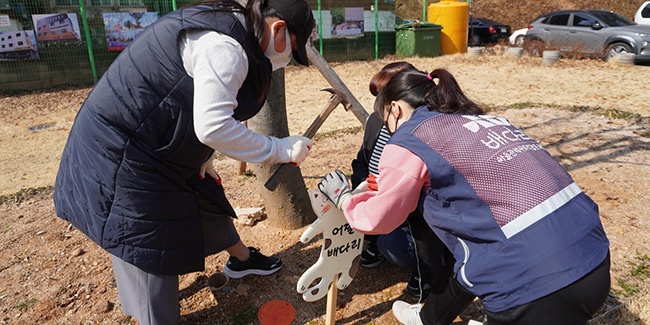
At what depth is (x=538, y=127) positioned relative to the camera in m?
5.22

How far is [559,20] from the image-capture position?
1216 centimetres

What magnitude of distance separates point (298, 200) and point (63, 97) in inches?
297

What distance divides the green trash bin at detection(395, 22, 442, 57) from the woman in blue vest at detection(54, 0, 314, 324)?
38.1 feet

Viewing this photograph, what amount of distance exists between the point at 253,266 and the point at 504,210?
157 cm

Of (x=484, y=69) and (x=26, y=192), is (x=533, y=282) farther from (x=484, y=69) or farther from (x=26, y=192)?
(x=484, y=69)

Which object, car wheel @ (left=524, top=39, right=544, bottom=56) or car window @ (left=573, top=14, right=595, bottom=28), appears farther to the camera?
car wheel @ (left=524, top=39, right=544, bottom=56)

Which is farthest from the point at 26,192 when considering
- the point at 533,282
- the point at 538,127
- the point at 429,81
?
the point at 538,127

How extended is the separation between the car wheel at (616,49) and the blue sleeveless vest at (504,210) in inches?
442

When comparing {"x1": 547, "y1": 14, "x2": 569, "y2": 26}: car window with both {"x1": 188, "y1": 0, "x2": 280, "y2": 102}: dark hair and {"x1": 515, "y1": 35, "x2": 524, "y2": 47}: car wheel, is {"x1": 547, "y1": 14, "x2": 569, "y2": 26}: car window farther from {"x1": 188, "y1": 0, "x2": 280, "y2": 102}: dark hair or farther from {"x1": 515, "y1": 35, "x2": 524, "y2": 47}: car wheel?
{"x1": 188, "y1": 0, "x2": 280, "y2": 102}: dark hair

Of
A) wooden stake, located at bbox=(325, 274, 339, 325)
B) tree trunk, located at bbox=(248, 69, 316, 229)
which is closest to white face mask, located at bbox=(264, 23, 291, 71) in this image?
wooden stake, located at bbox=(325, 274, 339, 325)

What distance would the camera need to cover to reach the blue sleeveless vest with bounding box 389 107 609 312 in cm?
134

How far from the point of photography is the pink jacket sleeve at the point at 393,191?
146 cm

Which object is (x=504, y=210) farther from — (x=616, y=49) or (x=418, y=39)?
(x=418, y=39)

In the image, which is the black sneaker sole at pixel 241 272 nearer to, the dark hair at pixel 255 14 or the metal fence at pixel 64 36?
the dark hair at pixel 255 14
